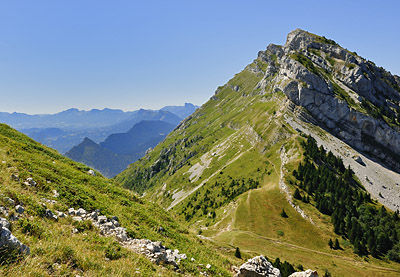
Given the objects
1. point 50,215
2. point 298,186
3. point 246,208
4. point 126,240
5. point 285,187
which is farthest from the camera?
point 298,186

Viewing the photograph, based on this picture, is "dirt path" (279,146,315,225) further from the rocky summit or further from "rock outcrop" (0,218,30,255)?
"rock outcrop" (0,218,30,255)

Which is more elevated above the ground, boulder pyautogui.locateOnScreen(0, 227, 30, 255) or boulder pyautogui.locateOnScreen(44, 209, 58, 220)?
boulder pyautogui.locateOnScreen(0, 227, 30, 255)

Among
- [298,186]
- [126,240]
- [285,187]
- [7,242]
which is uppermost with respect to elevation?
[7,242]

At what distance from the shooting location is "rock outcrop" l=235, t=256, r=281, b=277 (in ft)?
52.3

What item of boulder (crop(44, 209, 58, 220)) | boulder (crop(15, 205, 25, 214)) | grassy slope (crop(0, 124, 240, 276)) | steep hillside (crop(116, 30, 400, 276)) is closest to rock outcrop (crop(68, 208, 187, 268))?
grassy slope (crop(0, 124, 240, 276))

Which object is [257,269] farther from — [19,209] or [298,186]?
Answer: [298,186]

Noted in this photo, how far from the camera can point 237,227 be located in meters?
80.1

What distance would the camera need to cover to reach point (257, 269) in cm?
1612

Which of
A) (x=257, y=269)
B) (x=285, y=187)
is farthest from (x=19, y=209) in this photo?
(x=285, y=187)

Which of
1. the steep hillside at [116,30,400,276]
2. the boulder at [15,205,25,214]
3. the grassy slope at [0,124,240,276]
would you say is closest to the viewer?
the grassy slope at [0,124,240,276]

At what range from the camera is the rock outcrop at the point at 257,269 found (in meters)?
15.9

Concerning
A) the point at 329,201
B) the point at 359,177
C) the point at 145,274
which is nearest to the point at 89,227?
the point at 145,274

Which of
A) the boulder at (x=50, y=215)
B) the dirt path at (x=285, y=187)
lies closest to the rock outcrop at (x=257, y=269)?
the boulder at (x=50, y=215)

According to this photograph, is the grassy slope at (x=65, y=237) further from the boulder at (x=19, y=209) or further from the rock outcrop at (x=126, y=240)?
the rock outcrop at (x=126, y=240)
